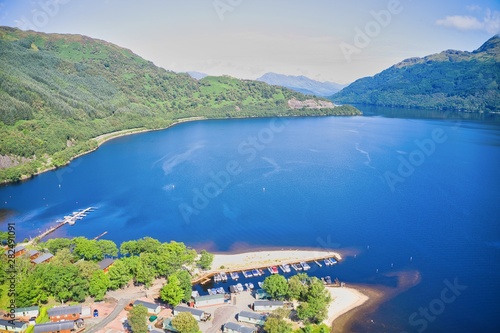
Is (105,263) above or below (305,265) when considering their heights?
above

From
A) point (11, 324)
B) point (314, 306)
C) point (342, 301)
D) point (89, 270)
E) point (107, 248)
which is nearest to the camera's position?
point (11, 324)

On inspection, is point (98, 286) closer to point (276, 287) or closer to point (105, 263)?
point (105, 263)

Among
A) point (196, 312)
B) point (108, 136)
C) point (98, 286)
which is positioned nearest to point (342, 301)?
point (196, 312)

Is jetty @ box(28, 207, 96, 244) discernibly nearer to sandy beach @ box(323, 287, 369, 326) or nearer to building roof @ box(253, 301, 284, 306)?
building roof @ box(253, 301, 284, 306)

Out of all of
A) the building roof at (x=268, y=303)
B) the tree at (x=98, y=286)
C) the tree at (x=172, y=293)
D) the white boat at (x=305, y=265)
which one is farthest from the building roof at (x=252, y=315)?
the tree at (x=98, y=286)

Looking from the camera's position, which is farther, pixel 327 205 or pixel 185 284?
pixel 327 205

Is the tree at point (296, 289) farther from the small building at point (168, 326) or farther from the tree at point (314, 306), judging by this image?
the small building at point (168, 326)
